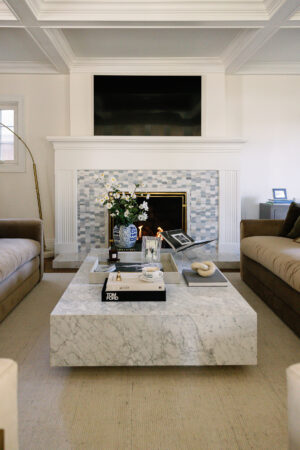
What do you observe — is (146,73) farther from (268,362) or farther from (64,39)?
(268,362)

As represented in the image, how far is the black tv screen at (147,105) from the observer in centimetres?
492

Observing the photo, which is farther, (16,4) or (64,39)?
(64,39)

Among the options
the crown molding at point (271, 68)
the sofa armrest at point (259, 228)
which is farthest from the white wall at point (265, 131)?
the sofa armrest at point (259, 228)

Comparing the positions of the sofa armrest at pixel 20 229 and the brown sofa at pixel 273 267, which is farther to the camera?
the sofa armrest at pixel 20 229

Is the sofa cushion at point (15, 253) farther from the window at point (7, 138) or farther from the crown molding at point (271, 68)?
the crown molding at point (271, 68)

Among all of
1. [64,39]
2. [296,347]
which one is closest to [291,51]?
[64,39]

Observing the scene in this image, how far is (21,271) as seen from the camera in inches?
117

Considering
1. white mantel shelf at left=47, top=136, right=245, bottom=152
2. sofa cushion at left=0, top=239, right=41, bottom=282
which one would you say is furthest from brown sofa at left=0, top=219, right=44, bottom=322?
white mantel shelf at left=47, top=136, right=245, bottom=152

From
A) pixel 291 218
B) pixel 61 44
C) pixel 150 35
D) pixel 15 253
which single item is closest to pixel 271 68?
pixel 150 35

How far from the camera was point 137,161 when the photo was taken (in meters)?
4.81

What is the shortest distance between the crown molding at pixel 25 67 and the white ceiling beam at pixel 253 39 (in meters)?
2.19

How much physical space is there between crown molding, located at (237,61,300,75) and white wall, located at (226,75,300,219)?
2.7 inches

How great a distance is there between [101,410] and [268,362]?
0.93 metres

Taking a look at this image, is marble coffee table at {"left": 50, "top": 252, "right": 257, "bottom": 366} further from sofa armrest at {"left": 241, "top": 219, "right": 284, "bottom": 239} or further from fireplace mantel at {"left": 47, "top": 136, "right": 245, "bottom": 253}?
→ fireplace mantel at {"left": 47, "top": 136, "right": 245, "bottom": 253}
